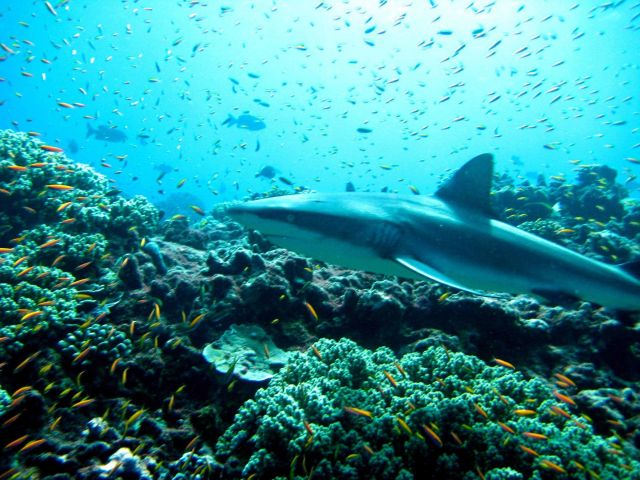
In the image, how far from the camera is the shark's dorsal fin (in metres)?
4.32

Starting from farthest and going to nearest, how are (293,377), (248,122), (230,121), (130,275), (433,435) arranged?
(248,122) → (230,121) → (130,275) → (293,377) → (433,435)

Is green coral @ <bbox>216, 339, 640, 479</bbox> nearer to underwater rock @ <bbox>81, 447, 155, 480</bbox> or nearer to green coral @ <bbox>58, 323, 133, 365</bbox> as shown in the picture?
underwater rock @ <bbox>81, 447, 155, 480</bbox>

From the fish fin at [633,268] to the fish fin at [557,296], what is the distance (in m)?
0.79

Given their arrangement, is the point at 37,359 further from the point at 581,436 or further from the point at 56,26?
the point at 56,26

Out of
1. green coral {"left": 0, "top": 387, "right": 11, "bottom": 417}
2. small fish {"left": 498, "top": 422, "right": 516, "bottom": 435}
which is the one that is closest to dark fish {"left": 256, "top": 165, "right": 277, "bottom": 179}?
green coral {"left": 0, "top": 387, "right": 11, "bottom": 417}

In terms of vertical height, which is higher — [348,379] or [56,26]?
[56,26]

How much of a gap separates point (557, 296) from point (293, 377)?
10.4 ft

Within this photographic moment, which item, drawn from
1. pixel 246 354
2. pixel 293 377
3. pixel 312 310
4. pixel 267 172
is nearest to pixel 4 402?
pixel 246 354

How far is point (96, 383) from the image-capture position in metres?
4.47

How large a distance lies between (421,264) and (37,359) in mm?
4923

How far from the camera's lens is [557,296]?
391 cm

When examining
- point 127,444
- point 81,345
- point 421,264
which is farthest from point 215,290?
point 421,264

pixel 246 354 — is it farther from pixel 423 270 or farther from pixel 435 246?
pixel 435 246

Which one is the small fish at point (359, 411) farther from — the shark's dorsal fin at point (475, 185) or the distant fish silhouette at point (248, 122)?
the distant fish silhouette at point (248, 122)
